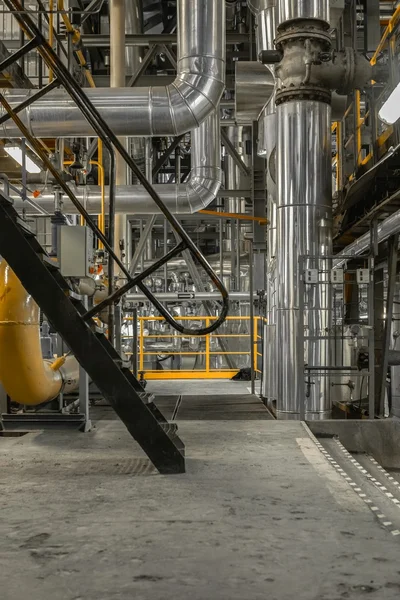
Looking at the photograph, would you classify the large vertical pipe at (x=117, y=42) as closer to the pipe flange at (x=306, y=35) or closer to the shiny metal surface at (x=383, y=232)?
the pipe flange at (x=306, y=35)

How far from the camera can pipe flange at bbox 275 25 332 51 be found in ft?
18.9

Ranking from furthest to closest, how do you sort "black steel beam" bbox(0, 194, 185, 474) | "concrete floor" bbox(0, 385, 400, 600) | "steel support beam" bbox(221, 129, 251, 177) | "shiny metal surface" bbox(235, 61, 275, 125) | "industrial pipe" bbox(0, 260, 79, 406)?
"steel support beam" bbox(221, 129, 251, 177), "shiny metal surface" bbox(235, 61, 275, 125), "industrial pipe" bbox(0, 260, 79, 406), "black steel beam" bbox(0, 194, 185, 474), "concrete floor" bbox(0, 385, 400, 600)

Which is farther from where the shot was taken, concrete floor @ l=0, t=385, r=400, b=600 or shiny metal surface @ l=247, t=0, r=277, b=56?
shiny metal surface @ l=247, t=0, r=277, b=56

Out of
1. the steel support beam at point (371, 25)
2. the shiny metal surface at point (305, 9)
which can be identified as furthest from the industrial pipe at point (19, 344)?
the steel support beam at point (371, 25)

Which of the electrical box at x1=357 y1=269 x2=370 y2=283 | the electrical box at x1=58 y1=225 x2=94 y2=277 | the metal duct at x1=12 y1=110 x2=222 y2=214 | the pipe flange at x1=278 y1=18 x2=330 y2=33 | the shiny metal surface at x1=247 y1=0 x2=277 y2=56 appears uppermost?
the shiny metal surface at x1=247 y1=0 x2=277 y2=56

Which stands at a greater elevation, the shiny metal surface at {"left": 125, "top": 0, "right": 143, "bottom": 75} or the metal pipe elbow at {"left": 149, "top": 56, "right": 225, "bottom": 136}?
the shiny metal surface at {"left": 125, "top": 0, "right": 143, "bottom": 75}

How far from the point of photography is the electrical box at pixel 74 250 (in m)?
4.65

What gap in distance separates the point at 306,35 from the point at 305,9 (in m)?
0.24

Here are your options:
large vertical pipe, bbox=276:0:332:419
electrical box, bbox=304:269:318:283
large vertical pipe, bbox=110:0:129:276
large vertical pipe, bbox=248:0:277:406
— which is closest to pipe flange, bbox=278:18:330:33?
large vertical pipe, bbox=276:0:332:419

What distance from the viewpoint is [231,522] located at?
8.02 ft

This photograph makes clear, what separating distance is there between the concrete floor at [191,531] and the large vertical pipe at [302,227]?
6.63ft

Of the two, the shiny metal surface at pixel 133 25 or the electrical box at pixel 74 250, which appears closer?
the electrical box at pixel 74 250

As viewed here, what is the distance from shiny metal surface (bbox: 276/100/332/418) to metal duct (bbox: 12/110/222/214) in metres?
2.89

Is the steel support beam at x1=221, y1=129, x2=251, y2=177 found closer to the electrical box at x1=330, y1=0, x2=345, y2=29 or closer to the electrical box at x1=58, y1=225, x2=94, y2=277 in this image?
the electrical box at x1=330, y1=0, x2=345, y2=29
